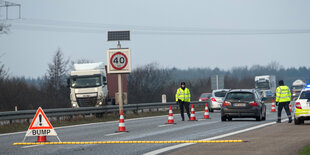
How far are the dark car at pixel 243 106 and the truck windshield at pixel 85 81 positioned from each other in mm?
14615

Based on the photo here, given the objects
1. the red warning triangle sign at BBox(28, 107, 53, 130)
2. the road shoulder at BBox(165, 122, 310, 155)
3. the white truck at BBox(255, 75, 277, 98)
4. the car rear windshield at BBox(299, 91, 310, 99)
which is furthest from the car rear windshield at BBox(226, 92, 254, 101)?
the white truck at BBox(255, 75, 277, 98)

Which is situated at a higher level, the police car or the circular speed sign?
the circular speed sign

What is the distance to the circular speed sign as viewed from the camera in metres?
30.6

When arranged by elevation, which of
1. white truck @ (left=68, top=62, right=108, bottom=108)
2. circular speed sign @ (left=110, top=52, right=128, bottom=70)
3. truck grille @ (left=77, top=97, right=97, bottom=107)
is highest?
circular speed sign @ (left=110, top=52, right=128, bottom=70)

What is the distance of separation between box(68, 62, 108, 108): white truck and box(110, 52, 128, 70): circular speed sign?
27.9 ft

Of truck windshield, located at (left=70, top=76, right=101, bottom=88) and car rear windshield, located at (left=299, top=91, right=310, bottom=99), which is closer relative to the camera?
car rear windshield, located at (left=299, top=91, right=310, bottom=99)

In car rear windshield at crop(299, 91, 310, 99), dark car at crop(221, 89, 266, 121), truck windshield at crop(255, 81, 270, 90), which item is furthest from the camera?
truck windshield at crop(255, 81, 270, 90)

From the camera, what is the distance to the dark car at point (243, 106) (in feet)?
84.7

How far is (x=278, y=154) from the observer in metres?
11.1

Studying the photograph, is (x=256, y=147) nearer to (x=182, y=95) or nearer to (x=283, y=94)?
(x=283, y=94)

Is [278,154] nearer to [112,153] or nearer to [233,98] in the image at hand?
[112,153]

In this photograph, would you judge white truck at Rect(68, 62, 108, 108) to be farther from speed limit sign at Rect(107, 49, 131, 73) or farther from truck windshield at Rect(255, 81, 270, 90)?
truck windshield at Rect(255, 81, 270, 90)

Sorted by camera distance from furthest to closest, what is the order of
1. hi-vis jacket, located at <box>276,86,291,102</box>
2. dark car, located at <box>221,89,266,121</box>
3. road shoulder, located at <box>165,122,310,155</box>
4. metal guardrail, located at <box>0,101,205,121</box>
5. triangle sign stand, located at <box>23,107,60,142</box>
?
dark car, located at <box>221,89,266,121</box> < metal guardrail, located at <box>0,101,205,121</box> < hi-vis jacket, located at <box>276,86,291,102</box> < triangle sign stand, located at <box>23,107,60,142</box> < road shoulder, located at <box>165,122,310,155</box>

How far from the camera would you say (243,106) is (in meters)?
25.8
